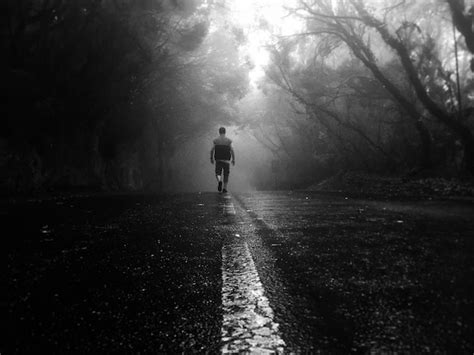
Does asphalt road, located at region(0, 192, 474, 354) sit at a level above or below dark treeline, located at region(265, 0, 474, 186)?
below

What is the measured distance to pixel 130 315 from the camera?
1.81 metres

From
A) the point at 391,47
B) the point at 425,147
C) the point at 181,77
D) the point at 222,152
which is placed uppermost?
the point at 181,77

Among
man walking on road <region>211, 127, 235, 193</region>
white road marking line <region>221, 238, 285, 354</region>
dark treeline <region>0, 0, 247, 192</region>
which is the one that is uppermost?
dark treeline <region>0, 0, 247, 192</region>

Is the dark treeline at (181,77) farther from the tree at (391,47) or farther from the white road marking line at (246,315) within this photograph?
the white road marking line at (246,315)

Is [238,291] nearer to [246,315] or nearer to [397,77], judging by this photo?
[246,315]

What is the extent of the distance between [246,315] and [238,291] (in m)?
0.39

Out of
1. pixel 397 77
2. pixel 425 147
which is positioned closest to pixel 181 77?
pixel 397 77

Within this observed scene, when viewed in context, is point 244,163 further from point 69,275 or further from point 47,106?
point 69,275

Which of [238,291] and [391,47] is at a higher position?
[391,47]

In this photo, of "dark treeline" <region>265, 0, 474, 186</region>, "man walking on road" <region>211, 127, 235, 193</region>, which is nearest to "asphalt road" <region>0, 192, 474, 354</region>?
"man walking on road" <region>211, 127, 235, 193</region>

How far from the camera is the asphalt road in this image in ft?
4.98

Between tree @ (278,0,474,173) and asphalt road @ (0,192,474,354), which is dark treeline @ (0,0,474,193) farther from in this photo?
asphalt road @ (0,192,474,354)

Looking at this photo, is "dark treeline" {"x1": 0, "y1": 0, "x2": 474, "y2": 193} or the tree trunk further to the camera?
the tree trunk

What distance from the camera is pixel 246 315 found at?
5.81 feet
